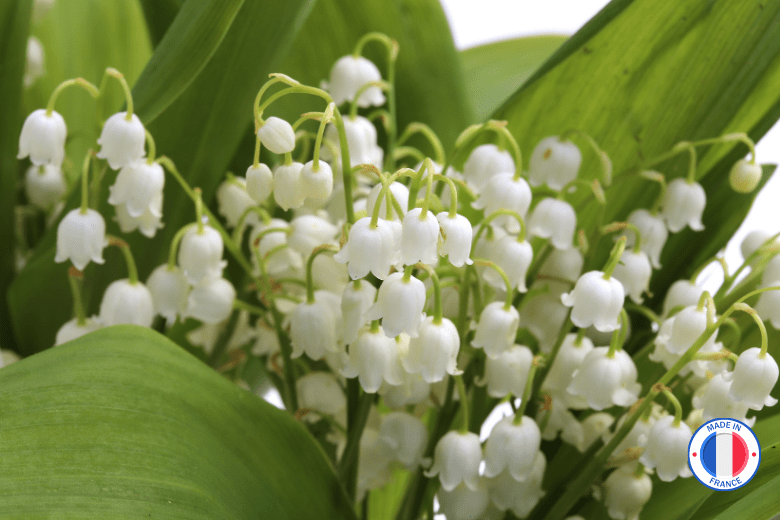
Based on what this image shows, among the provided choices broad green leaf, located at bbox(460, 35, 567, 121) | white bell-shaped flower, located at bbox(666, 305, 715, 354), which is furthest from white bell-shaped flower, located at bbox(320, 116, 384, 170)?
broad green leaf, located at bbox(460, 35, 567, 121)

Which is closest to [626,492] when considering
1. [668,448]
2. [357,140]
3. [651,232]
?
[668,448]

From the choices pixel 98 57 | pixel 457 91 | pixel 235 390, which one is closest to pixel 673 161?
pixel 457 91

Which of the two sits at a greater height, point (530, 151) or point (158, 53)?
point (158, 53)

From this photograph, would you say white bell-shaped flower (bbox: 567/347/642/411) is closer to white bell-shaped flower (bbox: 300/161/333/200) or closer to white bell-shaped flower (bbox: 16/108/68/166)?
white bell-shaped flower (bbox: 300/161/333/200)

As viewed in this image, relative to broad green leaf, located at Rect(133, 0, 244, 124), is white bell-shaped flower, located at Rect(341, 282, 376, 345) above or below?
below

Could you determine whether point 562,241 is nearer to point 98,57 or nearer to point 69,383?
point 69,383

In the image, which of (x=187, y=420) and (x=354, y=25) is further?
(x=354, y=25)
